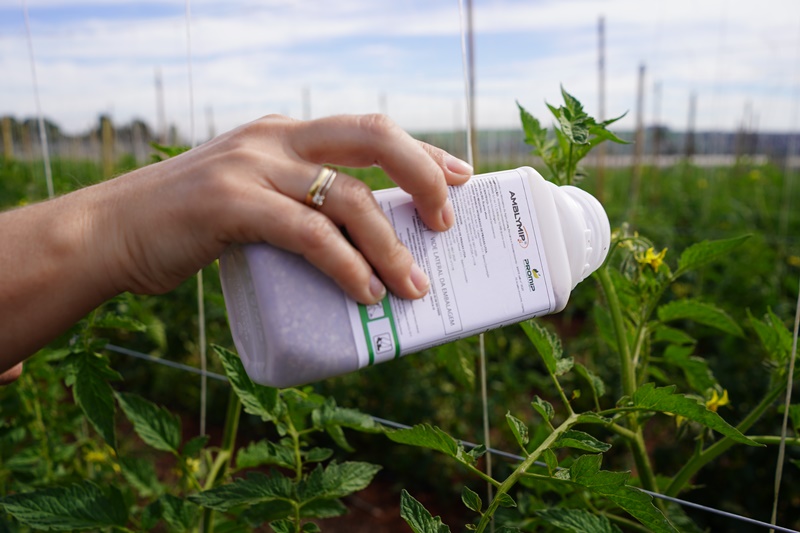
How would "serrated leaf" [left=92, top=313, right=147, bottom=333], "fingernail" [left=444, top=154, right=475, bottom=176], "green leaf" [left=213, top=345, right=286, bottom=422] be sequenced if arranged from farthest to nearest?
"serrated leaf" [left=92, top=313, right=147, bottom=333], "green leaf" [left=213, top=345, right=286, bottom=422], "fingernail" [left=444, top=154, right=475, bottom=176]

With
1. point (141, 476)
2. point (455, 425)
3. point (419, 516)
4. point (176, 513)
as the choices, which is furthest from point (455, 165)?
point (455, 425)

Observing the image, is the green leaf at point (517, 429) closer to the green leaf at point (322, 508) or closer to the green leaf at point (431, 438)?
the green leaf at point (431, 438)

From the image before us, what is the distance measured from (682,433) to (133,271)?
83cm

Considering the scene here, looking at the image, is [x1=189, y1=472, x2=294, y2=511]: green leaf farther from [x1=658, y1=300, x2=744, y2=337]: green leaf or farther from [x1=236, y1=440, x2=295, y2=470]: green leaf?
[x1=658, y1=300, x2=744, y2=337]: green leaf

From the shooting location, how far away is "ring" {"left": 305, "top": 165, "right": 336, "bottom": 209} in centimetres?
56

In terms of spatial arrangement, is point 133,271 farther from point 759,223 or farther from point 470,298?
point 759,223

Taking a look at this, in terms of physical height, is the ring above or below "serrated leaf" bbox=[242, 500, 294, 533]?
above

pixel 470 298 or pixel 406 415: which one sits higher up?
pixel 470 298

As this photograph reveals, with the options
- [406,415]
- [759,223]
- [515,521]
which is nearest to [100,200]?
[515,521]

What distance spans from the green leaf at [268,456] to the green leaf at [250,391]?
0.16 feet

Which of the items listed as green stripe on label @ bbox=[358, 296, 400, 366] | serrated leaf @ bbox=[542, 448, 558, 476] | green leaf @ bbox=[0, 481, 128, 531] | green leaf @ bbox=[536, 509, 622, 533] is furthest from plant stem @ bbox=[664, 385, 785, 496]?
green leaf @ bbox=[0, 481, 128, 531]

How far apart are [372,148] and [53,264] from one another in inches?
12.2

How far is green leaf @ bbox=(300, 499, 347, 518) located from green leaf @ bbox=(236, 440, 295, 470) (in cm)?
6

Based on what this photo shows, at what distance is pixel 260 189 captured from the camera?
554 millimetres
